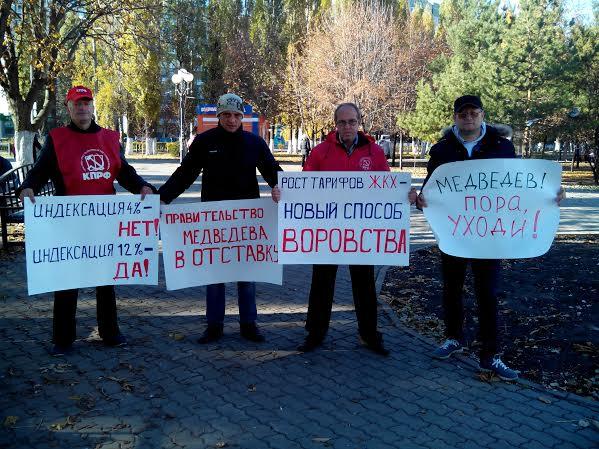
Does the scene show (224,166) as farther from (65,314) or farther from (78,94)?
(65,314)

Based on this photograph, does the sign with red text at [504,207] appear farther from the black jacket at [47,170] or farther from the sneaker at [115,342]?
the black jacket at [47,170]

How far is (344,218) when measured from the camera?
199 inches

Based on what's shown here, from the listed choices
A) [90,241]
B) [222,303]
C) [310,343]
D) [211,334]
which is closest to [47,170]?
[90,241]

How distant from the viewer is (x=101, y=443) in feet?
11.4

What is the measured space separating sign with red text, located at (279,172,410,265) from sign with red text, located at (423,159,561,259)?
44 cm

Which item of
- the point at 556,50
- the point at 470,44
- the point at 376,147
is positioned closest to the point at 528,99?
the point at 556,50

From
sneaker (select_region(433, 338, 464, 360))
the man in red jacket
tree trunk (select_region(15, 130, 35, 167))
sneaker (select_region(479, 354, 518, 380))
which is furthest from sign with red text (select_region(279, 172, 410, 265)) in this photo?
tree trunk (select_region(15, 130, 35, 167))

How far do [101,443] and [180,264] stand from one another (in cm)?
200

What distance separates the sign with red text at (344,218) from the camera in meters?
4.94

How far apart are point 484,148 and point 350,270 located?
1527 millimetres

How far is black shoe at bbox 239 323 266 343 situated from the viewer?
17.4 feet

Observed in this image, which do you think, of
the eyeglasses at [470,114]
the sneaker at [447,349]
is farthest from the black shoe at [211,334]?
the eyeglasses at [470,114]

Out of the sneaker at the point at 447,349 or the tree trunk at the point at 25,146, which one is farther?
the tree trunk at the point at 25,146

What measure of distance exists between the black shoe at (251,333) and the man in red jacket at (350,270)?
0.47 meters
